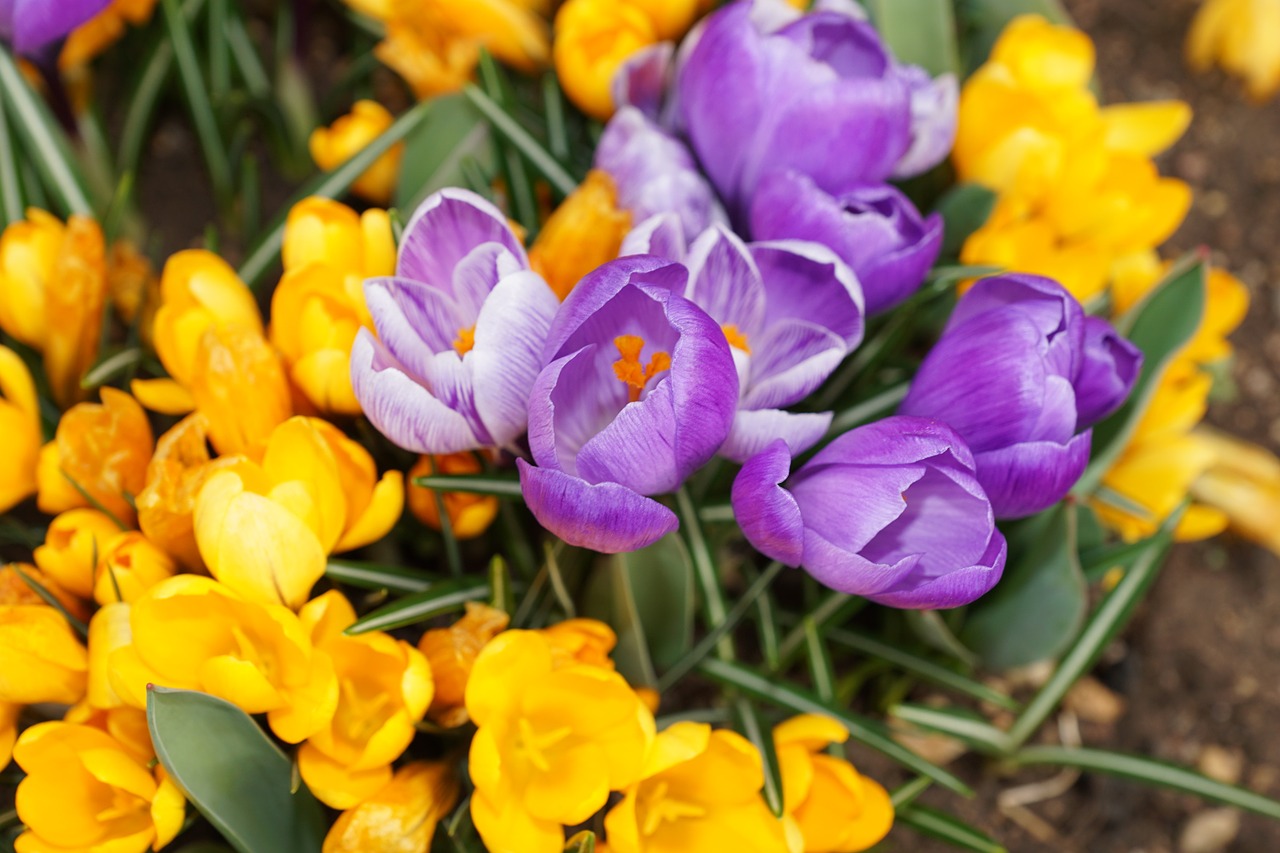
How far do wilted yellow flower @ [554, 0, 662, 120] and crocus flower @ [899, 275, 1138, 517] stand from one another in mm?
457

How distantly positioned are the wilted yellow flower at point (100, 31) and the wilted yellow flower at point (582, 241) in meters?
0.65

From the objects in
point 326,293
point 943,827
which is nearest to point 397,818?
point 326,293

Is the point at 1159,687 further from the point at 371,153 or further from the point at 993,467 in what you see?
the point at 371,153

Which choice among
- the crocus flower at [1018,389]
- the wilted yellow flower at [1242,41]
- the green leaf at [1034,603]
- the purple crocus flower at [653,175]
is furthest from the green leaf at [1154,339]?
the wilted yellow flower at [1242,41]

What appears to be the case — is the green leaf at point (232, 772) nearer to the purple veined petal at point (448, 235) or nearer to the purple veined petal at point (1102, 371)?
the purple veined petal at point (448, 235)

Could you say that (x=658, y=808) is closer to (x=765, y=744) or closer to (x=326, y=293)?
(x=765, y=744)

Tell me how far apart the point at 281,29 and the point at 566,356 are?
897 millimetres

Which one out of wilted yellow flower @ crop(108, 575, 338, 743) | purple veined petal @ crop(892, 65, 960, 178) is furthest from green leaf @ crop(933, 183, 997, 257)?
wilted yellow flower @ crop(108, 575, 338, 743)

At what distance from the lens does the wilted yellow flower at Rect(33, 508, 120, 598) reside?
0.85 meters

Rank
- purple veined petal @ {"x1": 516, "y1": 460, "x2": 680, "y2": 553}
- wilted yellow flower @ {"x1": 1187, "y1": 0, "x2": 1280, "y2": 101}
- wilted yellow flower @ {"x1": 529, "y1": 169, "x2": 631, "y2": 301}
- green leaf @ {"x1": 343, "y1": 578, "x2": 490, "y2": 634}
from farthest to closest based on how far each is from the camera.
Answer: wilted yellow flower @ {"x1": 1187, "y1": 0, "x2": 1280, "y2": 101} → wilted yellow flower @ {"x1": 529, "y1": 169, "x2": 631, "y2": 301} → green leaf @ {"x1": 343, "y1": 578, "x2": 490, "y2": 634} → purple veined petal @ {"x1": 516, "y1": 460, "x2": 680, "y2": 553}

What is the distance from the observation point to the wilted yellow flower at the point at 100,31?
1.23m

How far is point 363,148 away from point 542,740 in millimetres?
610

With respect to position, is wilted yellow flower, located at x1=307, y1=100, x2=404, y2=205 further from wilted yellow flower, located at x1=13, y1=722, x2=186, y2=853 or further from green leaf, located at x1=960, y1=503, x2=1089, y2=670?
green leaf, located at x1=960, y1=503, x2=1089, y2=670

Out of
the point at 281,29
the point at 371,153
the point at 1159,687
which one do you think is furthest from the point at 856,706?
the point at 281,29
